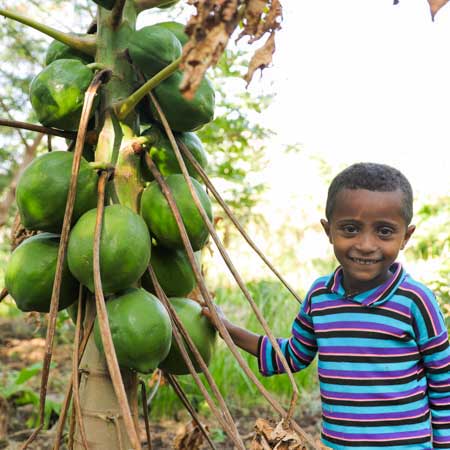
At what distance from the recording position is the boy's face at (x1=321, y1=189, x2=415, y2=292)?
5.31 ft

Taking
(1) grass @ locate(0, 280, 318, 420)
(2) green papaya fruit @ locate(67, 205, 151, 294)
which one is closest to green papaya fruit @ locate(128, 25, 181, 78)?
(2) green papaya fruit @ locate(67, 205, 151, 294)

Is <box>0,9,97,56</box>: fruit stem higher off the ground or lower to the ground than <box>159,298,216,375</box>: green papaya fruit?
higher

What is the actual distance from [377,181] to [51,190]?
0.81m

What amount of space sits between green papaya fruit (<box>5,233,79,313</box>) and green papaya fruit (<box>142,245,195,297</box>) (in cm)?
19

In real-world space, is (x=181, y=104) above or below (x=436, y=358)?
above

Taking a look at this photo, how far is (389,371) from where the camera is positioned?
1.62 meters

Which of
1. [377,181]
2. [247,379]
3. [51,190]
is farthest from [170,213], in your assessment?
[247,379]

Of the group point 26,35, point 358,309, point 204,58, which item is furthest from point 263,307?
point 204,58

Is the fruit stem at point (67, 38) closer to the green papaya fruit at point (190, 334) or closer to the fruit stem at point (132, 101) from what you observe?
the fruit stem at point (132, 101)

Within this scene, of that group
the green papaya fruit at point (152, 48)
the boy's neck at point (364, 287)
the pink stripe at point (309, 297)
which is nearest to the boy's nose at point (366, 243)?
the boy's neck at point (364, 287)

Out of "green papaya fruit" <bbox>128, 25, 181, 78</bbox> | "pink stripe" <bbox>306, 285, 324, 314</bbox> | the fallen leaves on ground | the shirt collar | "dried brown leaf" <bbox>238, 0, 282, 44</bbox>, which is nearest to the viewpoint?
"dried brown leaf" <bbox>238, 0, 282, 44</bbox>

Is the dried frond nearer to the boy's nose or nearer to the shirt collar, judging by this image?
the boy's nose

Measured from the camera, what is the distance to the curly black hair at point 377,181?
164 cm

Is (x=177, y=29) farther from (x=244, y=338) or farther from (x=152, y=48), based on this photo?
(x=244, y=338)
